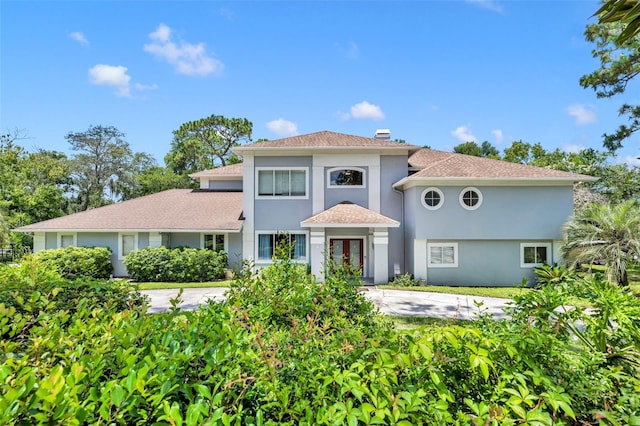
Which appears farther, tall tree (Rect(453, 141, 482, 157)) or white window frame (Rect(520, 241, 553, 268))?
tall tree (Rect(453, 141, 482, 157))

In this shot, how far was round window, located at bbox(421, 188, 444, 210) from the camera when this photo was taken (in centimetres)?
1600

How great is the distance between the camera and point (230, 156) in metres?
45.8

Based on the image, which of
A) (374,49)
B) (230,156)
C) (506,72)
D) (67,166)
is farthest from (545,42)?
(67,166)

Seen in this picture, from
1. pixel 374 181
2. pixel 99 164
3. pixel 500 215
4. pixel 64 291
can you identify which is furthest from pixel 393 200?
pixel 99 164

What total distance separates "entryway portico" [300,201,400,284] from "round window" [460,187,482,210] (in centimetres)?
357

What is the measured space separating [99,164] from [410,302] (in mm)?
45333

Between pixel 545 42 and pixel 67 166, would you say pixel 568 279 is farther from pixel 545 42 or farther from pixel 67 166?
pixel 67 166

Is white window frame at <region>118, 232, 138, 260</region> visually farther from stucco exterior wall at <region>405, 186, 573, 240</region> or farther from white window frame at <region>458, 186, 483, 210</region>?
white window frame at <region>458, 186, 483, 210</region>

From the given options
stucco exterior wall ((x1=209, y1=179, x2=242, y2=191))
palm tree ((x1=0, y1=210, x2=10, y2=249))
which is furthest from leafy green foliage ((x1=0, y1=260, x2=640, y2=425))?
palm tree ((x1=0, y1=210, x2=10, y2=249))

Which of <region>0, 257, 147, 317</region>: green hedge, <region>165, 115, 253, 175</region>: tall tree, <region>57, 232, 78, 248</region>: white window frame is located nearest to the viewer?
<region>0, 257, 147, 317</region>: green hedge

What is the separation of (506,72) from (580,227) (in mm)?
8199

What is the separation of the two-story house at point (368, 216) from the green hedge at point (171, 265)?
1.20 meters

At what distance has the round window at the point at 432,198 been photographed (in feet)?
52.5

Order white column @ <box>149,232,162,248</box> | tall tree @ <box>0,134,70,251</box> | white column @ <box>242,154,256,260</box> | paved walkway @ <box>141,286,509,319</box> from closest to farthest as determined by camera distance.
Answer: paved walkway @ <box>141,286,509,319</box>, white column @ <box>242,154,256,260</box>, white column @ <box>149,232,162,248</box>, tall tree @ <box>0,134,70,251</box>
